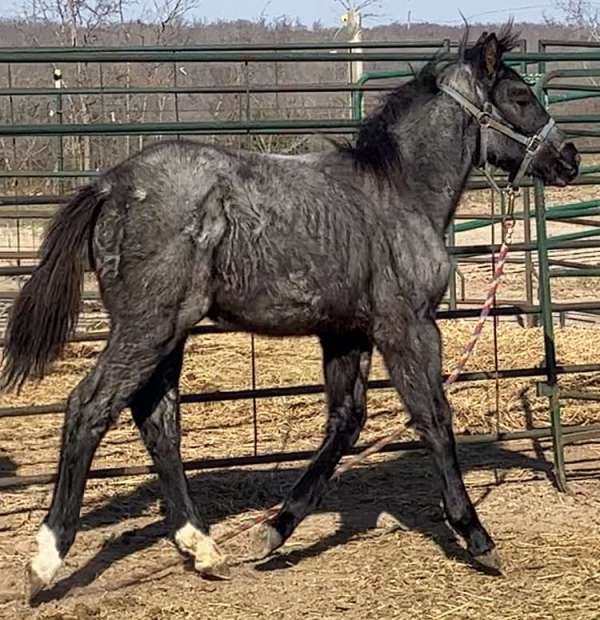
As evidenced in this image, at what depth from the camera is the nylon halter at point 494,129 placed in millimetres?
5160

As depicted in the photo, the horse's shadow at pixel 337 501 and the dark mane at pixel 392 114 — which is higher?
the dark mane at pixel 392 114

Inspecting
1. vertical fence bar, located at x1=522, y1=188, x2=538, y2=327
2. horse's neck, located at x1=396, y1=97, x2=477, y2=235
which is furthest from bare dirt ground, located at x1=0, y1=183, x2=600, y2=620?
horse's neck, located at x1=396, y1=97, x2=477, y2=235

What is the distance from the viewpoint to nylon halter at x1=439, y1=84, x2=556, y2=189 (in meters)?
5.16

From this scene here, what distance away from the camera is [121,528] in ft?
18.2

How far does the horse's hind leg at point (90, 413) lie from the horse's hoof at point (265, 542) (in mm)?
809

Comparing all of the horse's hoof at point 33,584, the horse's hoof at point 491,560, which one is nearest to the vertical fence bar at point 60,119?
the horse's hoof at point 33,584

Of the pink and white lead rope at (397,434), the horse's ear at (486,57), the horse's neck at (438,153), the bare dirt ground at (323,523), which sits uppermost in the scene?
the horse's ear at (486,57)

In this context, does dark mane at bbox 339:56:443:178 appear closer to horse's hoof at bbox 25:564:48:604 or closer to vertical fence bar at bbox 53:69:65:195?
horse's hoof at bbox 25:564:48:604

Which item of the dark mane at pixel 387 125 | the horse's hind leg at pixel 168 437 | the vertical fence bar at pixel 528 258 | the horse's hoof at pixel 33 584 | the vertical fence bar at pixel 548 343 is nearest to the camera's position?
the horse's hoof at pixel 33 584

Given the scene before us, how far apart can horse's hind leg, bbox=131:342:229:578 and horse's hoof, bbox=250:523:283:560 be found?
0.74 feet

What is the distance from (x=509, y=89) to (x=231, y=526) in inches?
90.3

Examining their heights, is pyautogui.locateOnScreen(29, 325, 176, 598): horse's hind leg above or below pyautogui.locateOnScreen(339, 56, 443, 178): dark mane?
below

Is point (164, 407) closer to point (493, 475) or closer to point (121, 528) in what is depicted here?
point (121, 528)

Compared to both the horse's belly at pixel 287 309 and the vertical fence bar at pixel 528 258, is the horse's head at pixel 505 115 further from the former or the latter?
the vertical fence bar at pixel 528 258
